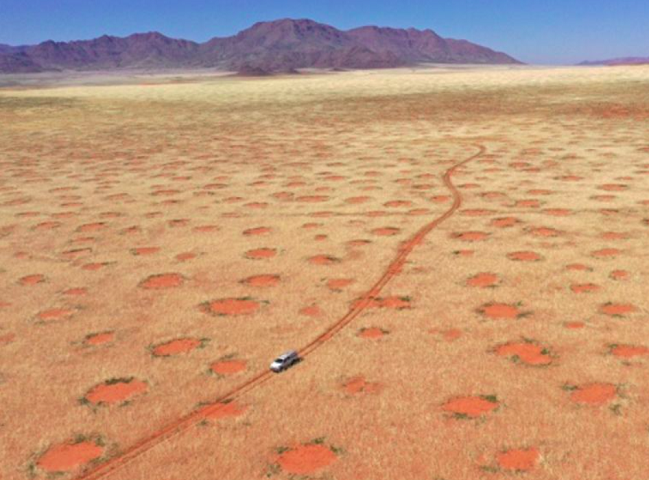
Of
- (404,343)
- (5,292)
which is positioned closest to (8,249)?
(5,292)

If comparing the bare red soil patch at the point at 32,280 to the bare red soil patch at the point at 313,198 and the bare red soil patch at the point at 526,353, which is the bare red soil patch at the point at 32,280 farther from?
the bare red soil patch at the point at 526,353

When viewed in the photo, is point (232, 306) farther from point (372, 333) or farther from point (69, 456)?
point (69, 456)

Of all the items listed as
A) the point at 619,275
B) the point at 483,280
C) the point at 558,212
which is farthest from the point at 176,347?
the point at 558,212

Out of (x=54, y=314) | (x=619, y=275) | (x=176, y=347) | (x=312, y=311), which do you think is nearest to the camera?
(x=176, y=347)

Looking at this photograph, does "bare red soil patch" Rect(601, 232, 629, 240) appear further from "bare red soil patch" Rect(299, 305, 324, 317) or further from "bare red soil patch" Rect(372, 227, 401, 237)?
"bare red soil patch" Rect(299, 305, 324, 317)

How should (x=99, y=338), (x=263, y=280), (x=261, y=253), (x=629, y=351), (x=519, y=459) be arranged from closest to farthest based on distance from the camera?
(x=519, y=459)
(x=629, y=351)
(x=99, y=338)
(x=263, y=280)
(x=261, y=253)

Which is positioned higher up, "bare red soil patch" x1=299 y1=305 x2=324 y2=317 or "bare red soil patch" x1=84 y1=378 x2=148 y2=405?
"bare red soil patch" x1=299 y1=305 x2=324 y2=317

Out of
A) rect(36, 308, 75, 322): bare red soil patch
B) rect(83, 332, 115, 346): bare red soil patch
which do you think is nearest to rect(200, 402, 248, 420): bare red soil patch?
rect(83, 332, 115, 346): bare red soil patch
